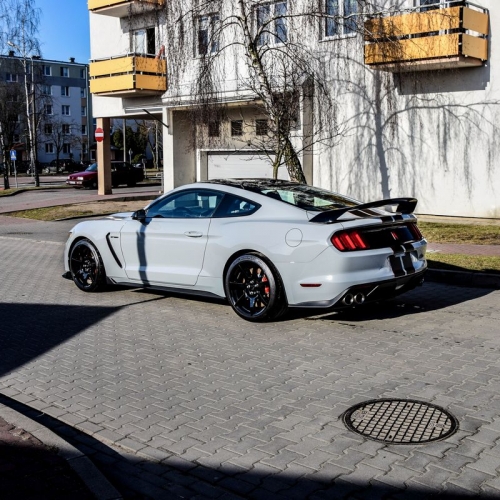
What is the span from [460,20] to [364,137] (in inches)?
181

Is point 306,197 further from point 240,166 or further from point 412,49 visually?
point 240,166

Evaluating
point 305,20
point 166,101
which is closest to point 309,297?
point 305,20

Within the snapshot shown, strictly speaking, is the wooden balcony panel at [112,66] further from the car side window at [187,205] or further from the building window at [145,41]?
the car side window at [187,205]

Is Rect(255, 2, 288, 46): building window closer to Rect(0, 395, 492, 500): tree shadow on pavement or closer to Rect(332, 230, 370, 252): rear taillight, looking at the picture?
Rect(332, 230, 370, 252): rear taillight

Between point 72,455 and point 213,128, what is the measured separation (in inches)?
673

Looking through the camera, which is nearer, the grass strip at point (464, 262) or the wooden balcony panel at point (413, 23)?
the grass strip at point (464, 262)

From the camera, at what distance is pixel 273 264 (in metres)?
7.46

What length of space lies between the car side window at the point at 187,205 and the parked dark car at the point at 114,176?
33727 millimetres

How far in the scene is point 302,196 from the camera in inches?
318

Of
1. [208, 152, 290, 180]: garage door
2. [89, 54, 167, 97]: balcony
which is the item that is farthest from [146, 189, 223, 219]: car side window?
[89, 54, 167, 97]: balcony

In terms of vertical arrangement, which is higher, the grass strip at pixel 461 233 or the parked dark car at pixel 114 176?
the parked dark car at pixel 114 176

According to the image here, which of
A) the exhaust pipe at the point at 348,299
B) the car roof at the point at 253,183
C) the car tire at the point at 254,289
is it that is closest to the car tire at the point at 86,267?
the car roof at the point at 253,183

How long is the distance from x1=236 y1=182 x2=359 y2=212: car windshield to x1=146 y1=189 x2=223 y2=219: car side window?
1.42 ft

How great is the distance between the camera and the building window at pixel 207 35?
16797mm
